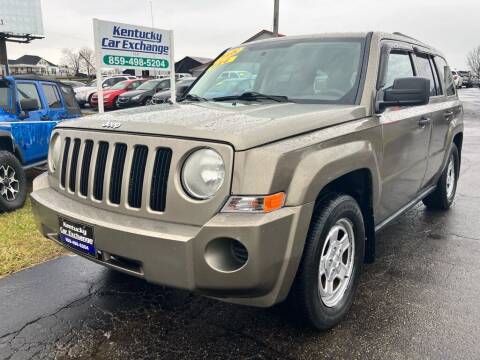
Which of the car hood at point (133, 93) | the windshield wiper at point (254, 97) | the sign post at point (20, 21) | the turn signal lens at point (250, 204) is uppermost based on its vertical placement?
the sign post at point (20, 21)

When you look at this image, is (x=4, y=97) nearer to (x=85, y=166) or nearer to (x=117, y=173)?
(x=85, y=166)

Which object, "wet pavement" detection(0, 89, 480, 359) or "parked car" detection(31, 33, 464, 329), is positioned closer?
"parked car" detection(31, 33, 464, 329)

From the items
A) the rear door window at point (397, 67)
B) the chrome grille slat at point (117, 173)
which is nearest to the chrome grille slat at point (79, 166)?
the chrome grille slat at point (117, 173)

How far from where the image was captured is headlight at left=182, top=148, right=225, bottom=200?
2.19 m

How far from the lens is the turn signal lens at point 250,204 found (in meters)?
2.12

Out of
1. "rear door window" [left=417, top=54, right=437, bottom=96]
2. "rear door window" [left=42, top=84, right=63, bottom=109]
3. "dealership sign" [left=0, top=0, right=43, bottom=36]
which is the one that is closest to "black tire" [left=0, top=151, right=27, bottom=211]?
"rear door window" [left=42, top=84, right=63, bottom=109]

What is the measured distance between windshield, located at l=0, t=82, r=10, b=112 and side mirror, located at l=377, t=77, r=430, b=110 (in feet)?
17.2

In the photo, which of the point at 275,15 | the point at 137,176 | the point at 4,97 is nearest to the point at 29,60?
the point at 275,15

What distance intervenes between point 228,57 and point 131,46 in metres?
4.69

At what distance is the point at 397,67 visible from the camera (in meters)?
3.65

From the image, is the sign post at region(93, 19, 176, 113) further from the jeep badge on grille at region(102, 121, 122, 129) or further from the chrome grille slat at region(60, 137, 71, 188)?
the jeep badge on grille at region(102, 121, 122, 129)

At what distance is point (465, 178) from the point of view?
731cm

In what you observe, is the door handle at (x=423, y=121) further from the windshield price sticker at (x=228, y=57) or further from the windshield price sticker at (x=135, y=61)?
the windshield price sticker at (x=135, y=61)

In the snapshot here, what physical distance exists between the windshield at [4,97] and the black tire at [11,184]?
103 centimetres
